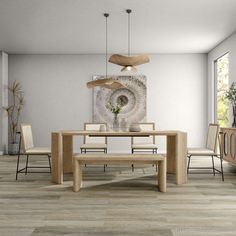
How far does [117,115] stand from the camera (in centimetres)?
759

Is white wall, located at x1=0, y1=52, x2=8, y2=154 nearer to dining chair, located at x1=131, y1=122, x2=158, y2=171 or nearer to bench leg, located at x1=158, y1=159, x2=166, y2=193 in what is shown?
dining chair, located at x1=131, y1=122, x2=158, y2=171

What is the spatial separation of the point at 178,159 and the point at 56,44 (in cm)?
430

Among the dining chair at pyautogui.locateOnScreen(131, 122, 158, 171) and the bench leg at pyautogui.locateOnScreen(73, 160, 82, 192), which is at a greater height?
the dining chair at pyautogui.locateOnScreen(131, 122, 158, 171)

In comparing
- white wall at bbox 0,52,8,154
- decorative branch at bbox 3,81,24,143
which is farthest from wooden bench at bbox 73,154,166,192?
decorative branch at bbox 3,81,24,143

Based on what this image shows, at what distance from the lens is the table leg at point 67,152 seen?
573 centimetres

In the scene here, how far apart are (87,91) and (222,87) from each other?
3.27m

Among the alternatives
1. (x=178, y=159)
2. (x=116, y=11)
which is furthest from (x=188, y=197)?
(x=116, y=11)

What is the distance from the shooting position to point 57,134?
15.6 ft

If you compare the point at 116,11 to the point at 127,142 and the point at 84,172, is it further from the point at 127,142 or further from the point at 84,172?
the point at 127,142

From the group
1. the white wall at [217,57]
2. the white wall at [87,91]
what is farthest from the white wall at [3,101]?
the white wall at [217,57]

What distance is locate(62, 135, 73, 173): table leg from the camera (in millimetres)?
5730

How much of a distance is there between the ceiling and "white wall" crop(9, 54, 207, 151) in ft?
1.38

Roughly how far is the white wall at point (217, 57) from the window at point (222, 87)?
11 cm

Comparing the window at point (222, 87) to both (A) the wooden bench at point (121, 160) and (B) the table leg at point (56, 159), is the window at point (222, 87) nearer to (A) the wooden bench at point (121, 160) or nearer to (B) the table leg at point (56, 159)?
(A) the wooden bench at point (121, 160)
